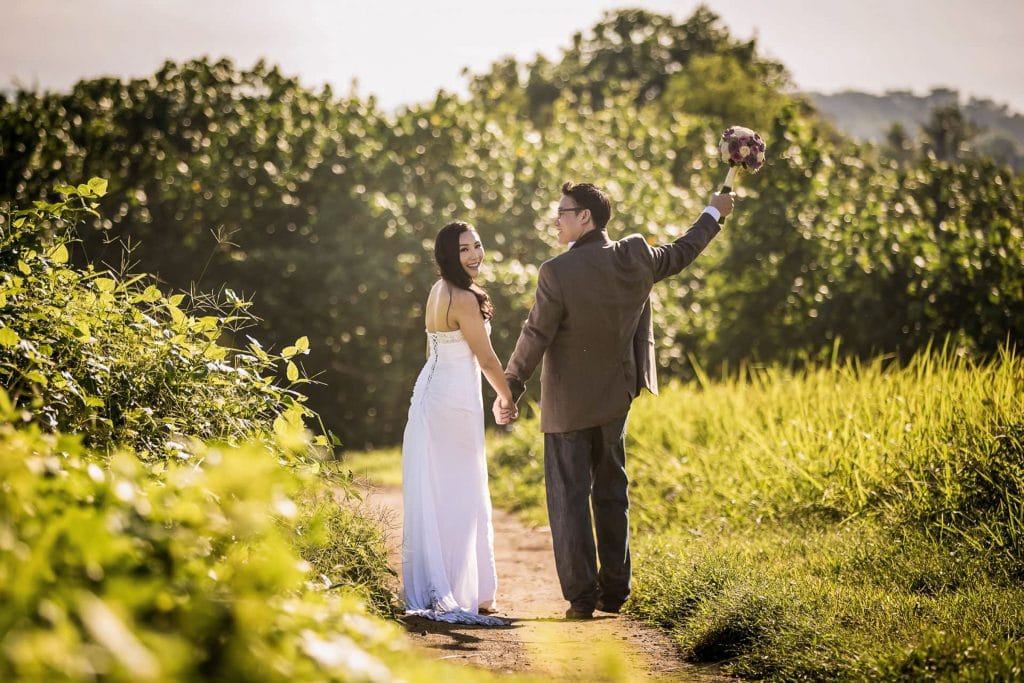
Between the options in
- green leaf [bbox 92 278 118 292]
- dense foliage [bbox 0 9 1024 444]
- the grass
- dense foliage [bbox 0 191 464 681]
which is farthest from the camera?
dense foliage [bbox 0 9 1024 444]

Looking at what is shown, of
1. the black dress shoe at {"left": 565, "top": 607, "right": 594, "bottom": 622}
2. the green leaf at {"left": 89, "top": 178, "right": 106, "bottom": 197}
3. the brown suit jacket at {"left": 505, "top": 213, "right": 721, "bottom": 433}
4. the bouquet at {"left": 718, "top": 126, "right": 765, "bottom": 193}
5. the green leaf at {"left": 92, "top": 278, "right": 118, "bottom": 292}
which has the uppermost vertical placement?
the bouquet at {"left": 718, "top": 126, "right": 765, "bottom": 193}

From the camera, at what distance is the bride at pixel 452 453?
6.07 metres

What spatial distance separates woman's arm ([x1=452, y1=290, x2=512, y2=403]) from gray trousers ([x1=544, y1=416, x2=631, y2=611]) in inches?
17.3

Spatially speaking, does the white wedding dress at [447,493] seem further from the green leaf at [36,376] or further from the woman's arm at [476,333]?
the green leaf at [36,376]

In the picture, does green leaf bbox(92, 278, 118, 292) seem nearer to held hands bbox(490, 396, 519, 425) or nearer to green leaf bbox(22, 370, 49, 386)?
green leaf bbox(22, 370, 49, 386)

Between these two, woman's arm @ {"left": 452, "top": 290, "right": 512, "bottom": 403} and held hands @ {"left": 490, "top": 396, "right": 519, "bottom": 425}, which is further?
held hands @ {"left": 490, "top": 396, "right": 519, "bottom": 425}

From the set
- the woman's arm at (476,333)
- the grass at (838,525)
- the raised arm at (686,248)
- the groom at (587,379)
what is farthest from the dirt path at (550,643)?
the raised arm at (686,248)

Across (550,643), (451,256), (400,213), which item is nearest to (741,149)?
(451,256)

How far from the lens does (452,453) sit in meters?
6.23

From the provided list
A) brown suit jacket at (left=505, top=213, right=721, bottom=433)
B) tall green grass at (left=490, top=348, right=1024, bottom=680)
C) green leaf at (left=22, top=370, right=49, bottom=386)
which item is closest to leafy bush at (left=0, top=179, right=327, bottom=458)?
green leaf at (left=22, top=370, right=49, bottom=386)

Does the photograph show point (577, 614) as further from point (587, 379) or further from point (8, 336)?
point (8, 336)

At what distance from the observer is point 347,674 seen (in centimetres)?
255

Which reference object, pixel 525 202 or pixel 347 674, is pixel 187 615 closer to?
pixel 347 674

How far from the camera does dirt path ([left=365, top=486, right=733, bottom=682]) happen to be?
4.67 meters
